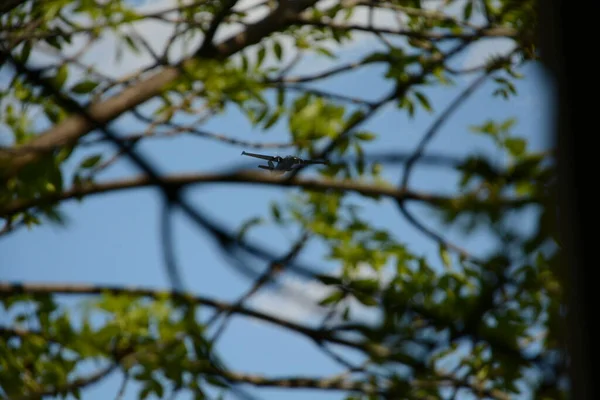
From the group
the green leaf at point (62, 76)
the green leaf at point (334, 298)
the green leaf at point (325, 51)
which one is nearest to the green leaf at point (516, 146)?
the green leaf at point (325, 51)

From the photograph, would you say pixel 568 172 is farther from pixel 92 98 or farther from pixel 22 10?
pixel 22 10

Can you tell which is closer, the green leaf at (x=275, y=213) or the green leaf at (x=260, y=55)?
the green leaf at (x=275, y=213)

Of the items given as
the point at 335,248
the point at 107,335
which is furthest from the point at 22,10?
the point at 335,248

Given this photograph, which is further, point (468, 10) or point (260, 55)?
point (468, 10)

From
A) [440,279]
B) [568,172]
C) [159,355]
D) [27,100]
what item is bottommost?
[568,172]

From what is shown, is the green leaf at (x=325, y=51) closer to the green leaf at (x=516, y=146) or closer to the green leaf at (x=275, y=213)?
the green leaf at (x=275, y=213)

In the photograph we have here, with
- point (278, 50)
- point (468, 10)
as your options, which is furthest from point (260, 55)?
point (468, 10)

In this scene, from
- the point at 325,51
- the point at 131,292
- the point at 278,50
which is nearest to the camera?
the point at 278,50

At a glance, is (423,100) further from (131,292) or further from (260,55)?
(131,292)

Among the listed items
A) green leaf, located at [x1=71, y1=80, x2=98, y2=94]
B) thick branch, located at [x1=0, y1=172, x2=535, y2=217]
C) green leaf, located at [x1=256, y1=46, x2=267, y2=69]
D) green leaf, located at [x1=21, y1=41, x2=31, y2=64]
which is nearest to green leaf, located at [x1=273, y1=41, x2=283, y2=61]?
green leaf, located at [x1=256, y1=46, x2=267, y2=69]

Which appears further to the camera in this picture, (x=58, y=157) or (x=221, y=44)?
(x=221, y=44)

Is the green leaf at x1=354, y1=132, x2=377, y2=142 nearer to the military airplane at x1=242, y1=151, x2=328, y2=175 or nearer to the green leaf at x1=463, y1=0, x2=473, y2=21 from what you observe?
the green leaf at x1=463, y1=0, x2=473, y2=21
